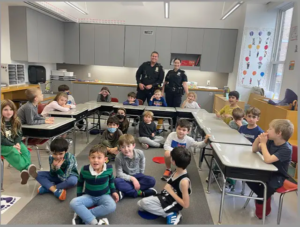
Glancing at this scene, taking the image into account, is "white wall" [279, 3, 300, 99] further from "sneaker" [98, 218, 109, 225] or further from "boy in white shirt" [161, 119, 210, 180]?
"sneaker" [98, 218, 109, 225]

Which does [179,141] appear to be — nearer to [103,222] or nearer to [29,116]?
[103,222]

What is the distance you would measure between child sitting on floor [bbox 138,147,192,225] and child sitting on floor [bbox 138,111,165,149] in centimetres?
186

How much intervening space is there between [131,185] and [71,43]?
5681 millimetres

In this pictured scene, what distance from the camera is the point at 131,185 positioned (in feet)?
7.59

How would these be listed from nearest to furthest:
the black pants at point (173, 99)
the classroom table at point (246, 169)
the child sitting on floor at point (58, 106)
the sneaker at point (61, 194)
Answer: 1. the classroom table at point (246, 169)
2. the sneaker at point (61, 194)
3. the child sitting on floor at point (58, 106)
4. the black pants at point (173, 99)

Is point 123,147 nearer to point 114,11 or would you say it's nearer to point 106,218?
point 106,218

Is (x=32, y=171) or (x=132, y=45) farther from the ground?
(x=132, y=45)

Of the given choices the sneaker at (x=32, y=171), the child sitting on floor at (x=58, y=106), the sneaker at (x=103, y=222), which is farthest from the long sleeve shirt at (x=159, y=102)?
the sneaker at (x=103, y=222)

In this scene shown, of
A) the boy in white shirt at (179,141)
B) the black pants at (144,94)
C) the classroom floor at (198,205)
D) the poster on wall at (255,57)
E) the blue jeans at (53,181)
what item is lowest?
the classroom floor at (198,205)

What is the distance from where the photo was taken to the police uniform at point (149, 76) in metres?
4.93

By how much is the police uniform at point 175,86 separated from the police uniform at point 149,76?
8.7 inches

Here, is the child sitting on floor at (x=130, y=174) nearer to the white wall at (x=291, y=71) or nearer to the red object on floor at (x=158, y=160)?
the red object on floor at (x=158, y=160)

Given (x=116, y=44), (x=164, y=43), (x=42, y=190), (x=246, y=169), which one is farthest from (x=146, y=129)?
(x=116, y=44)

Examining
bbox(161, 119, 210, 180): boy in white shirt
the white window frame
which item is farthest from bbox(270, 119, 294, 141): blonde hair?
the white window frame
